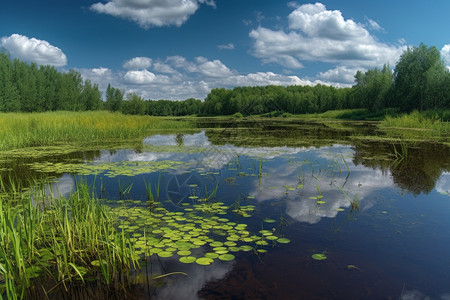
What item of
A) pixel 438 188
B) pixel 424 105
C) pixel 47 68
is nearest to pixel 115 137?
pixel 438 188

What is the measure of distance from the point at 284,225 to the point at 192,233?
1.50m

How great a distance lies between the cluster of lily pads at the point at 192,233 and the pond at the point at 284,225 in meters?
0.02

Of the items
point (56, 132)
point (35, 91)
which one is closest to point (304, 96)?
point (35, 91)

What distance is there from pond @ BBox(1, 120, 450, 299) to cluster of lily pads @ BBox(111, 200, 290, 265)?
0.02 metres

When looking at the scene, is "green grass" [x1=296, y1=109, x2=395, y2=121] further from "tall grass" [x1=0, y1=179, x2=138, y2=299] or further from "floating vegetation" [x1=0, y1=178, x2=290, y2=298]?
"tall grass" [x1=0, y1=179, x2=138, y2=299]

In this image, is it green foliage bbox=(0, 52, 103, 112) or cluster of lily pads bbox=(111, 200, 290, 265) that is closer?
cluster of lily pads bbox=(111, 200, 290, 265)

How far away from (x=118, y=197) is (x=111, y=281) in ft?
10.1

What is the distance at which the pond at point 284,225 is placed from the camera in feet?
10.0

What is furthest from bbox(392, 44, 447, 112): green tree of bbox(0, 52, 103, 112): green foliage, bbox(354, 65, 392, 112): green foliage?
bbox(0, 52, 103, 112): green foliage

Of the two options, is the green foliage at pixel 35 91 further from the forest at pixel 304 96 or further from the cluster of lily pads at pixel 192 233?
the cluster of lily pads at pixel 192 233

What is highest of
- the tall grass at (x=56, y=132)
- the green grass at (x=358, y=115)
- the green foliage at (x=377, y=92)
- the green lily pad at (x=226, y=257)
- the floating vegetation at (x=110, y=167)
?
the green foliage at (x=377, y=92)

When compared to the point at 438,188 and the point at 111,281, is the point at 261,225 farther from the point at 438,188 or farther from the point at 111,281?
the point at 438,188

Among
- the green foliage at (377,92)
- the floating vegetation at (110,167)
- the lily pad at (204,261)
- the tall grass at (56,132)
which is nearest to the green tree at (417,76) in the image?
the green foliage at (377,92)

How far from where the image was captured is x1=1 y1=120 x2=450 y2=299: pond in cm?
306
